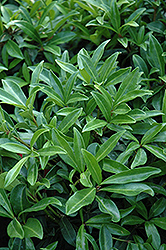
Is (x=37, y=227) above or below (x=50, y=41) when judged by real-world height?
below

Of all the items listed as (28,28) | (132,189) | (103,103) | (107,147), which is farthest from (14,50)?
(132,189)

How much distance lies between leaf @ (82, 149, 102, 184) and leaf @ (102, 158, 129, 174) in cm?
5

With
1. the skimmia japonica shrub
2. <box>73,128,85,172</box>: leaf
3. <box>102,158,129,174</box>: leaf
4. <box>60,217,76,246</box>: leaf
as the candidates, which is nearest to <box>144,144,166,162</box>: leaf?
the skimmia japonica shrub

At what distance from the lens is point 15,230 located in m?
0.78

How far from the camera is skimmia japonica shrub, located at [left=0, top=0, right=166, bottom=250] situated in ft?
2.66

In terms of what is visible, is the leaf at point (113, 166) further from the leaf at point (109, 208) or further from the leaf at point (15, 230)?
the leaf at point (15, 230)

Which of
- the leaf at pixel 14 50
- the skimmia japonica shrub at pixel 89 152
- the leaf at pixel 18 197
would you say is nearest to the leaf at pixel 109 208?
the skimmia japonica shrub at pixel 89 152

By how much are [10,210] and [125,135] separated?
1.37ft

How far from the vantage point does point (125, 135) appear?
924mm

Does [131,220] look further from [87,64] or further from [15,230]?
[87,64]

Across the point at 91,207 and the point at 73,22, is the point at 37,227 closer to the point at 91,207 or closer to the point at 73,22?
the point at 91,207

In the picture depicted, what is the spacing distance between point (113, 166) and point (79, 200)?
0.53 ft

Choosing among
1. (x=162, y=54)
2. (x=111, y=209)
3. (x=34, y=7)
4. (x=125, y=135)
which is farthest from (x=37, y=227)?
(x=34, y=7)

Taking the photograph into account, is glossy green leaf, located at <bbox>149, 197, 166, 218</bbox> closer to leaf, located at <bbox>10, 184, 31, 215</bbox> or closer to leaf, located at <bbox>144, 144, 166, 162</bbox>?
leaf, located at <bbox>144, 144, 166, 162</bbox>
